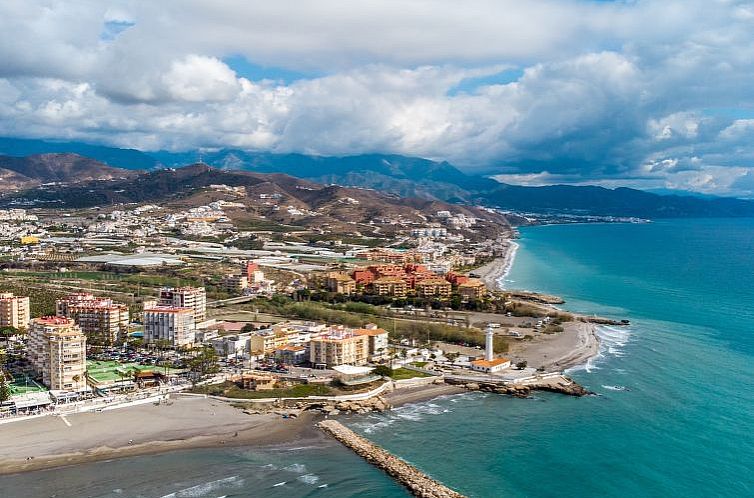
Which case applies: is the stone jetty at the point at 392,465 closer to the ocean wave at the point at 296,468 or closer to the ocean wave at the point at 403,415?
the ocean wave at the point at 403,415

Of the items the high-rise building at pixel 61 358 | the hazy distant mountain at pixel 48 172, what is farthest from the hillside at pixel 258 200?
the high-rise building at pixel 61 358

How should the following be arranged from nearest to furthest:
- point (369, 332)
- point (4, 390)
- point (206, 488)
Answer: point (206, 488), point (4, 390), point (369, 332)

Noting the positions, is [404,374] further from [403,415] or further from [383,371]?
[403,415]

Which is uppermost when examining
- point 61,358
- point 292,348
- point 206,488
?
point 61,358

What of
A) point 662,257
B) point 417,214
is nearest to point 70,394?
point 662,257

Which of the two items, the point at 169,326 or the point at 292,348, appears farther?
the point at 169,326

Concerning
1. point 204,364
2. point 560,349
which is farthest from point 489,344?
point 204,364
